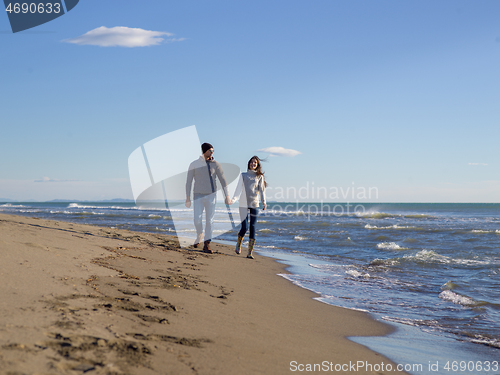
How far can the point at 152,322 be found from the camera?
106 inches

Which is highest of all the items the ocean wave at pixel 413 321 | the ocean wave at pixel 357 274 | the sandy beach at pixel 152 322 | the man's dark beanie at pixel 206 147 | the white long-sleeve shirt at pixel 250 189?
the man's dark beanie at pixel 206 147

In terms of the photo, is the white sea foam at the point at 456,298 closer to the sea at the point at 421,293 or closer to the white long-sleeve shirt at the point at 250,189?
the sea at the point at 421,293

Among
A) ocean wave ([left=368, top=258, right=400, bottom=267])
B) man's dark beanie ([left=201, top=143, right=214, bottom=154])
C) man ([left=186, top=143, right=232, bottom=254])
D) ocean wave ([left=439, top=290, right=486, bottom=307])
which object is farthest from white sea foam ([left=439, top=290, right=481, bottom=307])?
man's dark beanie ([left=201, top=143, right=214, bottom=154])

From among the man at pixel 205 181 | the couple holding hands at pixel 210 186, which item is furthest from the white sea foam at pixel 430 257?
the man at pixel 205 181

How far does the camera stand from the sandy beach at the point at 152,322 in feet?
6.58

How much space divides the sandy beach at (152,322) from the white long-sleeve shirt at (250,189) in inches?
94.1

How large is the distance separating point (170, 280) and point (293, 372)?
2325 mm

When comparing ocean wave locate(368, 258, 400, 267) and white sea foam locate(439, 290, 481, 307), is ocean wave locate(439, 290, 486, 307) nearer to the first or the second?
white sea foam locate(439, 290, 481, 307)

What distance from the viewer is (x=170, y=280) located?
14.2 ft

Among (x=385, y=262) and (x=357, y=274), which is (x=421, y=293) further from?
(x=385, y=262)

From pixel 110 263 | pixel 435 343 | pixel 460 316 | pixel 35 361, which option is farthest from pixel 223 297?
pixel 460 316

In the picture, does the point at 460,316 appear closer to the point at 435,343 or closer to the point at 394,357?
the point at 435,343

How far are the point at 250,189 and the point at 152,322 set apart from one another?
15.6 feet

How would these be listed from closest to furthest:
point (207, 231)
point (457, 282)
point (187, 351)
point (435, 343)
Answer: point (187, 351) → point (435, 343) → point (457, 282) → point (207, 231)
